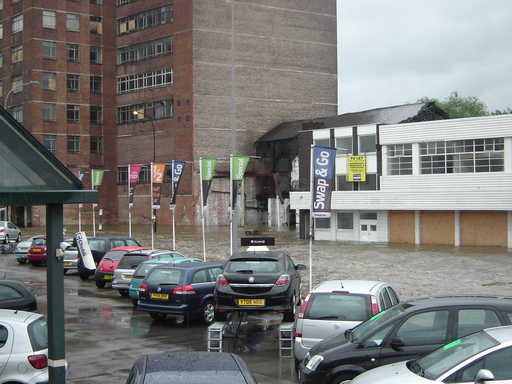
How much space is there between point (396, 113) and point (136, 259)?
37411mm

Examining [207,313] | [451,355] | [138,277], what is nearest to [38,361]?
[451,355]

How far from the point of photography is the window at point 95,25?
258 feet

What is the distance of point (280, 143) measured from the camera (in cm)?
7250

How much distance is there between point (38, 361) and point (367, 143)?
42.4 metres

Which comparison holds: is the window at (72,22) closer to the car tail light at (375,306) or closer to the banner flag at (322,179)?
the banner flag at (322,179)

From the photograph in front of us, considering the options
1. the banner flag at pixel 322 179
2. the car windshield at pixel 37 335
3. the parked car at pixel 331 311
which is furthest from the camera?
the banner flag at pixel 322 179

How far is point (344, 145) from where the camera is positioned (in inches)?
2035

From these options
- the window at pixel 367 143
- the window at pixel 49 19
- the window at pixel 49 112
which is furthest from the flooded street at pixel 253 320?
the window at pixel 49 19

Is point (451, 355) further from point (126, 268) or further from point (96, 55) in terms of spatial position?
point (96, 55)

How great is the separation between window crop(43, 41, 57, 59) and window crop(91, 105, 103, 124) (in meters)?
6.86

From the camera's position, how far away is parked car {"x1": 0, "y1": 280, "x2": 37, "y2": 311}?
1545 cm

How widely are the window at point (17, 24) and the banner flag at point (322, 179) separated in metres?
61.6

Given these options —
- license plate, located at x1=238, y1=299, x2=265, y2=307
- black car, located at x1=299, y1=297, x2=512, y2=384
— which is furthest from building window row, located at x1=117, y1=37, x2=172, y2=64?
black car, located at x1=299, y1=297, x2=512, y2=384

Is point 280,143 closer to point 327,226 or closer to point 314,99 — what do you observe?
point 314,99
